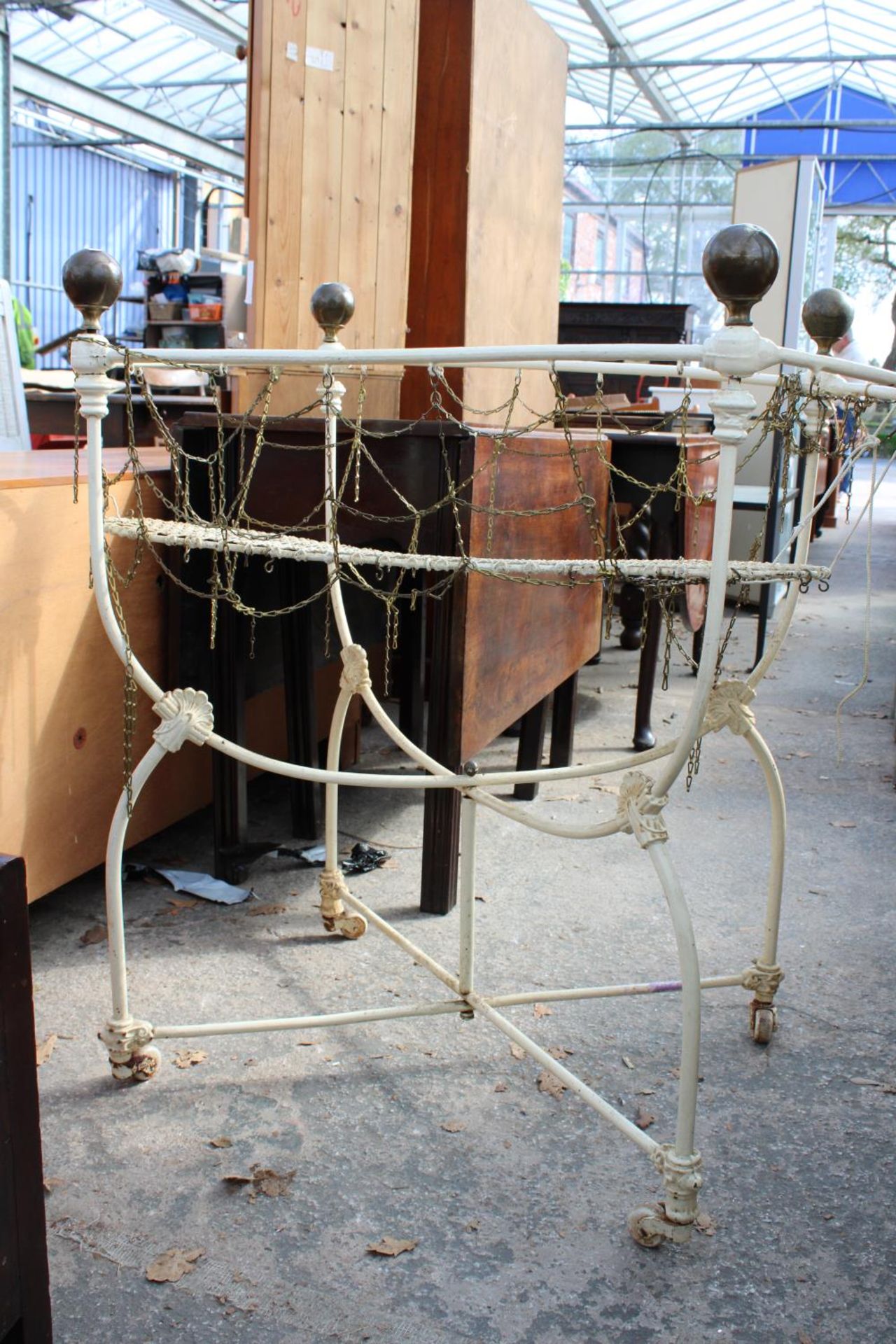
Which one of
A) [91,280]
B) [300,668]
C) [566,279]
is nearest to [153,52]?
[566,279]

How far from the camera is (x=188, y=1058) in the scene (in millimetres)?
1877

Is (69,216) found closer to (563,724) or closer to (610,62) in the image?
(610,62)

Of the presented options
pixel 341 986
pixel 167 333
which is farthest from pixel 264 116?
pixel 167 333

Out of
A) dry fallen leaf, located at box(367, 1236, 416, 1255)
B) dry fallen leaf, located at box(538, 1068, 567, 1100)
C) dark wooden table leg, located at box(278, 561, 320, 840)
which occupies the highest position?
dark wooden table leg, located at box(278, 561, 320, 840)

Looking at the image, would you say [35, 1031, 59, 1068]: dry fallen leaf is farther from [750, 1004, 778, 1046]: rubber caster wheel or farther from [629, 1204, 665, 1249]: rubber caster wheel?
[750, 1004, 778, 1046]: rubber caster wheel

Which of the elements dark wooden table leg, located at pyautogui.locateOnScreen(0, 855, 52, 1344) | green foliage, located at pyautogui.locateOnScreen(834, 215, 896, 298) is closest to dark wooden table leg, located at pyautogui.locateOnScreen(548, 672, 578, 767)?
dark wooden table leg, located at pyautogui.locateOnScreen(0, 855, 52, 1344)

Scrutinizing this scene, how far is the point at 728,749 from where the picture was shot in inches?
150

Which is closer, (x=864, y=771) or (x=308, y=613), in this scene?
(x=308, y=613)

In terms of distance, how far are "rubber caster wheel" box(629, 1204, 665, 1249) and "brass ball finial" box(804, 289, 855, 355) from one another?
120cm

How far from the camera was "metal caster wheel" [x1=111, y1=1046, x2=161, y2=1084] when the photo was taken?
1786mm

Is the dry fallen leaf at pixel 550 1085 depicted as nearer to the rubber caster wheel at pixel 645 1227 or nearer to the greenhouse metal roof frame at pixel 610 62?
the rubber caster wheel at pixel 645 1227

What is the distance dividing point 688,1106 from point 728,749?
2411 mm

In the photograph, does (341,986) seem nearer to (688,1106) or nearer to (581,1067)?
(581,1067)

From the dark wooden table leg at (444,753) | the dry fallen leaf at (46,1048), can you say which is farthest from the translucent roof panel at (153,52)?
the dry fallen leaf at (46,1048)
